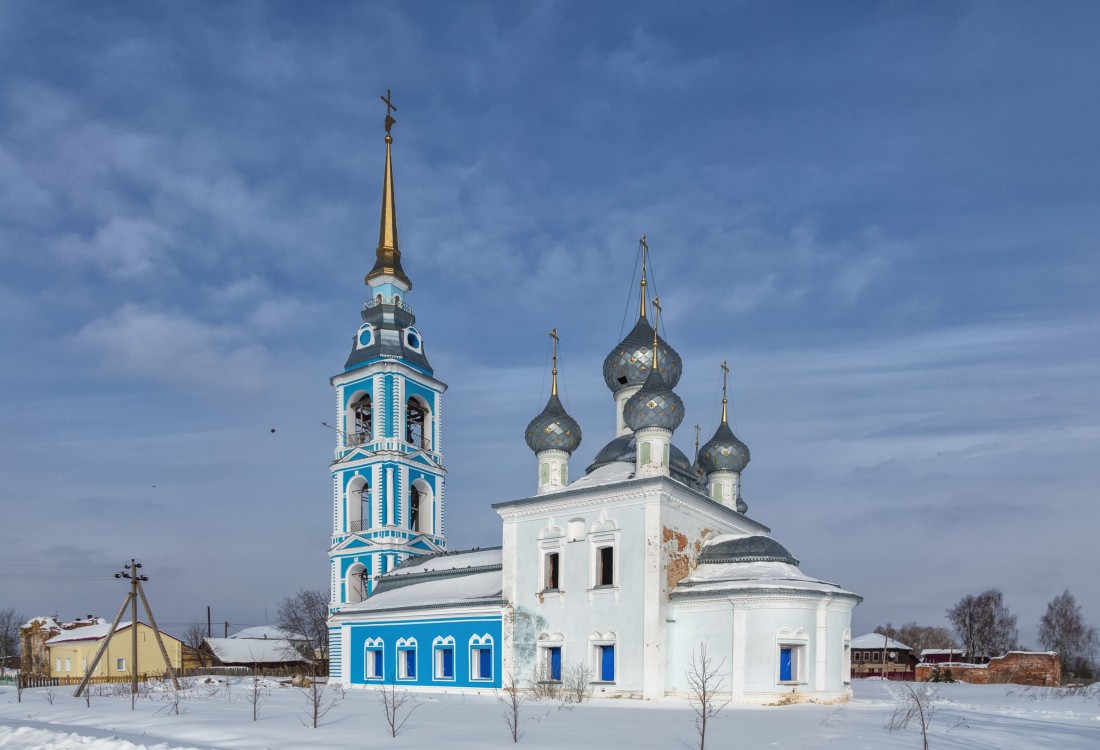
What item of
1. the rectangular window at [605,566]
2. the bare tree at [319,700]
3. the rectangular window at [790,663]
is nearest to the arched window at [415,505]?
the bare tree at [319,700]

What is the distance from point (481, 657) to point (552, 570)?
130 inches

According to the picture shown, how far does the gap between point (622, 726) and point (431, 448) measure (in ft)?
70.9

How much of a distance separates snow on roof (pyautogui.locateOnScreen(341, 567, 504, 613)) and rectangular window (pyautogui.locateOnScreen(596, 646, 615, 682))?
3733mm

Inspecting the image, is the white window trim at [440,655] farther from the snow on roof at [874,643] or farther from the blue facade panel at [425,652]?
the snow on roof at [874,643]

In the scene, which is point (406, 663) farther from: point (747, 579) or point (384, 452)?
point (747, 579)

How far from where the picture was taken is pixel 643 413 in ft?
79.6

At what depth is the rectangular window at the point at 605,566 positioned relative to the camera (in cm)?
2362

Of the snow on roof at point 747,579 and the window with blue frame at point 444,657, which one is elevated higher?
the snow on roof at point 747,579

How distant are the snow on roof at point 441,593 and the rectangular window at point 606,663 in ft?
12.2

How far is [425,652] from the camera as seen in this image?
88.4 feet

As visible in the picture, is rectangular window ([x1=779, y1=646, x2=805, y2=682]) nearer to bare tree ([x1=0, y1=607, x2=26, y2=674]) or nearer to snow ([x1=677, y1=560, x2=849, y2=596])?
snow ([x1=677, y1=560, x2=849, y2=596])

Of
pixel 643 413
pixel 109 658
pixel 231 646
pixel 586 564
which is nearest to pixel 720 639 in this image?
pixel 586 564

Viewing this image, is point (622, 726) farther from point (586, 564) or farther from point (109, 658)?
point (109, 658)

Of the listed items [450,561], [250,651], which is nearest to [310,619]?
[250,651]
